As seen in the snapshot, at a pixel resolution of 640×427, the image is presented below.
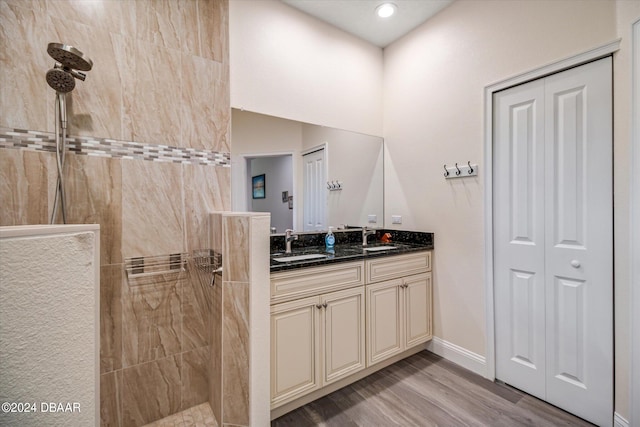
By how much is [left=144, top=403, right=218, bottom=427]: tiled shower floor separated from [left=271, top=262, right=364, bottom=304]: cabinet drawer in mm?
845

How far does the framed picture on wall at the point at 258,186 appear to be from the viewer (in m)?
2.13

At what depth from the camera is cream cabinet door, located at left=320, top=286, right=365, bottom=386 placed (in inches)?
71.0

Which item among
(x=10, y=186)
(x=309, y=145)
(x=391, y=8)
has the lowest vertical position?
(x=10, y=186)

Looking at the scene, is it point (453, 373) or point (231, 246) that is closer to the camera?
point (231, 246)

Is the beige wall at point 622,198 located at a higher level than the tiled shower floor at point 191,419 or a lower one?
higher

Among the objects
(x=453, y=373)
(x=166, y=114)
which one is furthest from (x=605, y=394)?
(x=166, y=114)

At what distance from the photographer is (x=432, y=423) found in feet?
5.30

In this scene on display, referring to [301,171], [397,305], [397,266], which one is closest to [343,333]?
[397,305]

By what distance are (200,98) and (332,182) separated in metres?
1.26

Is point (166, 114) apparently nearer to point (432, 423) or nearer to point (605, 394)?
point (432, 423)

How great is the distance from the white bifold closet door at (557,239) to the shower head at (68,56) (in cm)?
250

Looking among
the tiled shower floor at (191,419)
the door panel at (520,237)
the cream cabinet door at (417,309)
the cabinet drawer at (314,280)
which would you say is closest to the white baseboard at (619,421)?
→ the door panel at (520,237)

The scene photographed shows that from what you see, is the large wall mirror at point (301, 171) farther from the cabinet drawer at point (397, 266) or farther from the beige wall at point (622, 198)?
the beige wall at point (622, 198)

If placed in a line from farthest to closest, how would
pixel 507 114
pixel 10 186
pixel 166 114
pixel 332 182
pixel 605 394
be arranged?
pixel 332 182
pixel 507 114
pixel 166 114
pixel 605 394
pixel 10 186
